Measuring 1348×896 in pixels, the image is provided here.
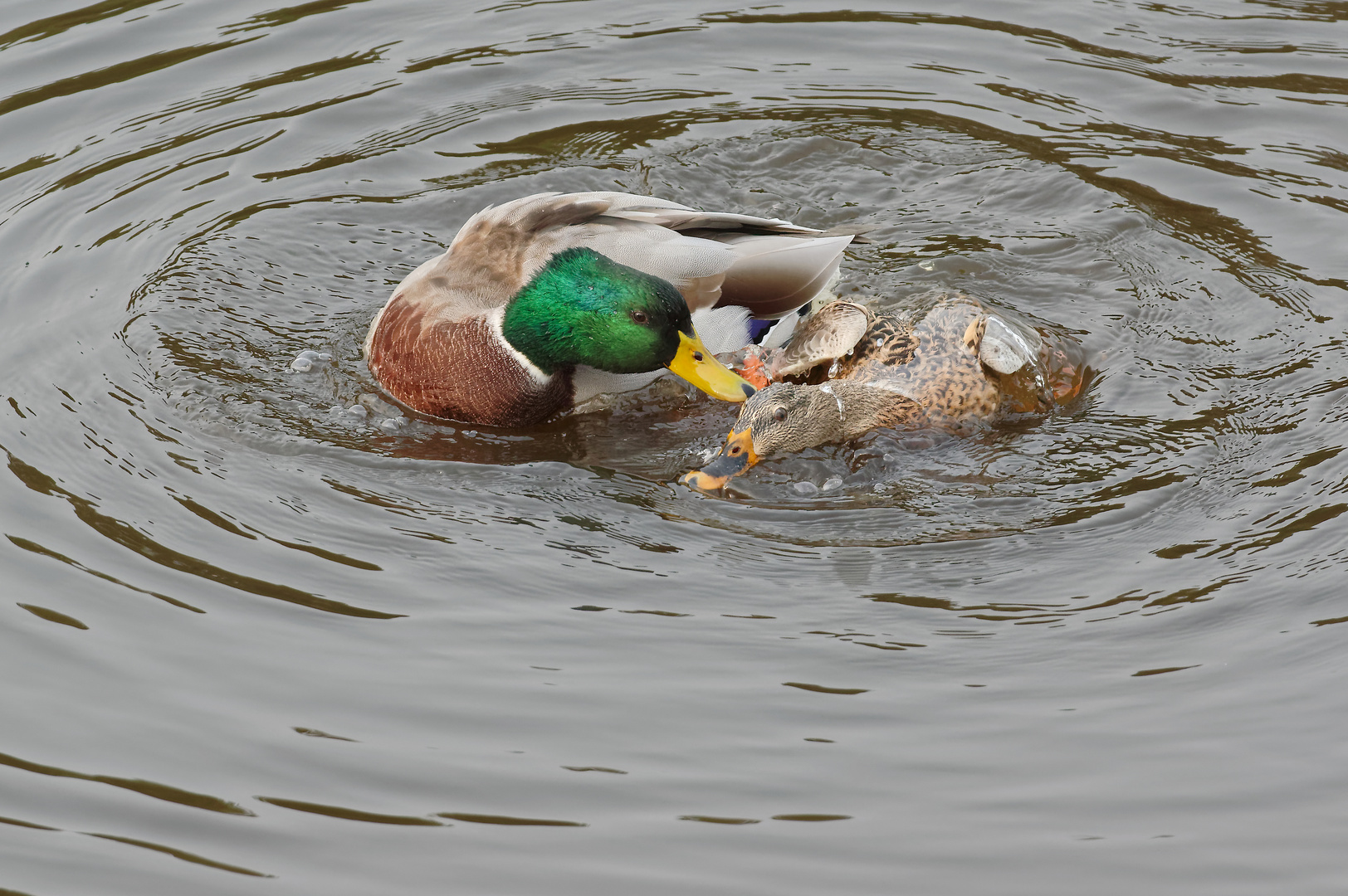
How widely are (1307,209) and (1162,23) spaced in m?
2.18

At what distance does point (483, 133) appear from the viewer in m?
7.67

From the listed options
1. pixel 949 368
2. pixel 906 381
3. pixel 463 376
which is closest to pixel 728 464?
pixel 906 381

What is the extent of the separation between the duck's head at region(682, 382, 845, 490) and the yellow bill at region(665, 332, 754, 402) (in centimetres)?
24

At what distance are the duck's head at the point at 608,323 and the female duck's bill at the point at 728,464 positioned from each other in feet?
1.27

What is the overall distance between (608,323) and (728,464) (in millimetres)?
838

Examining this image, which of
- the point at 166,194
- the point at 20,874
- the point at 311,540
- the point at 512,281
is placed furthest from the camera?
the point at 166,194

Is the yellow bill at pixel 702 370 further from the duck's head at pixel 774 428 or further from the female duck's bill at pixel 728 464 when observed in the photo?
the female duck's bill at pixel 728 464

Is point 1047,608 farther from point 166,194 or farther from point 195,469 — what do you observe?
point 166,194

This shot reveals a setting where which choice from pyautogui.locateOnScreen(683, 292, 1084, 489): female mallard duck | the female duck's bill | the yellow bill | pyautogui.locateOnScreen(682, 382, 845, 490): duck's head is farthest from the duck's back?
the female duck's bill

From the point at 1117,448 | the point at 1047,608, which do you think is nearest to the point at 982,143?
the point at 1117,448

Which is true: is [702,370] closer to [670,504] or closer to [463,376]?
[670,504]

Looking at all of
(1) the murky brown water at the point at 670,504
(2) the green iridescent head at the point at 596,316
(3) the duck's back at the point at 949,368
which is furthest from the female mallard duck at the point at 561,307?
(3) the duck's back at the point at 949,368

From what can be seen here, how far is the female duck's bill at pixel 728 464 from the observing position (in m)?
4.90

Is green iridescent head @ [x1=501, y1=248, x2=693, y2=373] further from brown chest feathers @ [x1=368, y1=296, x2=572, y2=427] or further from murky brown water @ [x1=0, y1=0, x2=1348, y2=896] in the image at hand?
murky brown water @ [x1=0, y1=0, x2=1348, y2=896]
